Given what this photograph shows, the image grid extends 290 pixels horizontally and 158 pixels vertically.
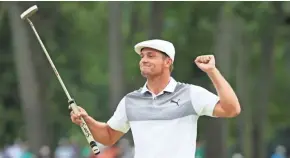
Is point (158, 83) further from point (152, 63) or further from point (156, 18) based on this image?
point (156, 18)

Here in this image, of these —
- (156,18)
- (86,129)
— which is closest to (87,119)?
(86,129)

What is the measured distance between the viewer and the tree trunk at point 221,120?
28.8 meters

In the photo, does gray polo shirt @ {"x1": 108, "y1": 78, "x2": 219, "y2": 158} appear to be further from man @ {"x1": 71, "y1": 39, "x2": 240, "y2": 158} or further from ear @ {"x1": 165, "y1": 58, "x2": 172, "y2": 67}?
ear @ {"x1": 165, "y1": 58, "x2": 172, "y2": 67}

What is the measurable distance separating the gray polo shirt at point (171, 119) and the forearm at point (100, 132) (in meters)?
0.36

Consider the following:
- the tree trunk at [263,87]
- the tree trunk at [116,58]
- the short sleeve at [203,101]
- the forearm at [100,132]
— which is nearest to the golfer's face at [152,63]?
the short sleeve at [203,101]

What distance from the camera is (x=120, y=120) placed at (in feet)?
22.2

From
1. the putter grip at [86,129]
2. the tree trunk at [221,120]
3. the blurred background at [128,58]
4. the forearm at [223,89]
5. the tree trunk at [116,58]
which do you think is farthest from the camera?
the tree trunk at [116,58]

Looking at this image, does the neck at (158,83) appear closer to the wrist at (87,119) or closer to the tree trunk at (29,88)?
the wrist at (87,119)

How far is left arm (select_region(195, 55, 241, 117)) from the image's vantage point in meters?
6.18

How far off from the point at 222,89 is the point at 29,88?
72.5ft

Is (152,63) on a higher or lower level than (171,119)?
higher

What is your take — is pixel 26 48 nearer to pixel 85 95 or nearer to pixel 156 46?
pixel 85 95

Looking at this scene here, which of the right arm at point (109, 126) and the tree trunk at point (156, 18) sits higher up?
the tree trunk at point (156, 18)

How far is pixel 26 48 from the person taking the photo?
27.9m
